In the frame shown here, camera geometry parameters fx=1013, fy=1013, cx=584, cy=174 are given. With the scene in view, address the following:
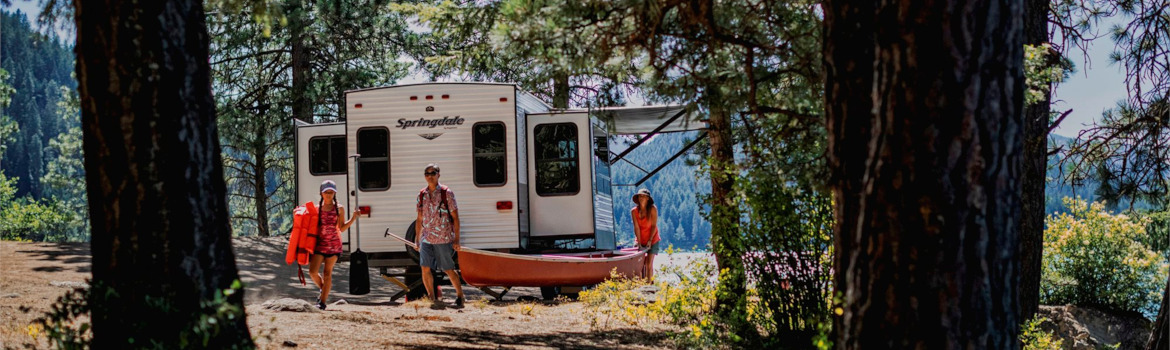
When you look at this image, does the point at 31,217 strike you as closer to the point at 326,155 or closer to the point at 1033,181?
the point at 326,155

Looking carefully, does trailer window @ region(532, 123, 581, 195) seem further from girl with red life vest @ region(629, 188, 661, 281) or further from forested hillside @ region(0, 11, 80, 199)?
forested hillside @ region(0, 11, 80, 199)

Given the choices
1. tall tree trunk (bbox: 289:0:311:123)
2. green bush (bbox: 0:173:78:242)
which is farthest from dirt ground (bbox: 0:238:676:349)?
green bush (bbox: 0:173:78:242)

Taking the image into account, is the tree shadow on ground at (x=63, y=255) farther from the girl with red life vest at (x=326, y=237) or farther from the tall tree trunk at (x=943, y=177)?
the tall tree trunk at (x=943, y=177)

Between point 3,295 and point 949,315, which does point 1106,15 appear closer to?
point 949,315

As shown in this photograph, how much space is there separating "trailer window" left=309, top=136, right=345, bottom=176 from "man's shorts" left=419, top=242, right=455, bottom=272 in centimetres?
300

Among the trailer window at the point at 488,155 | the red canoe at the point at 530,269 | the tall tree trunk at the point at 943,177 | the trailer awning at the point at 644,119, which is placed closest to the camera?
the tall tree trunk at the point at 943,177

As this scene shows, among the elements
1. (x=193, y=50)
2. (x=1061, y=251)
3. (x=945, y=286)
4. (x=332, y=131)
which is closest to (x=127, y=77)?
(x=193, y=50)

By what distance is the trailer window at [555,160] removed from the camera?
12.3 m

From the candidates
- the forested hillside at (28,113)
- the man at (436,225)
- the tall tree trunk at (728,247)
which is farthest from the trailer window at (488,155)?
the forested hillside at (28,113)

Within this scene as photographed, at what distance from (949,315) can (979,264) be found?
216 mm

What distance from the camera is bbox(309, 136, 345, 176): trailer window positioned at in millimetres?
12875

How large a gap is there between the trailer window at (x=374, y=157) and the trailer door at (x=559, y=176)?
1.72 metres

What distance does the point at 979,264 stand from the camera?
3.70m

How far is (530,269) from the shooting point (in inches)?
444
